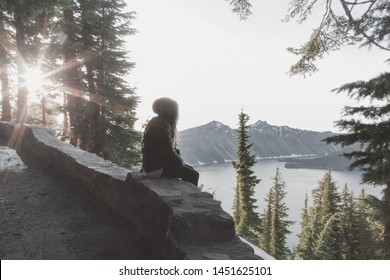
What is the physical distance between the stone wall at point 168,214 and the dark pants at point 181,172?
136 millimetres

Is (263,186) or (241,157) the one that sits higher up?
(241,157)

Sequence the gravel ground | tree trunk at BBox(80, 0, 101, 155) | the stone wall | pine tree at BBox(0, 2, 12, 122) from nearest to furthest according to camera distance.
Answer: the stone wall → the gravel ground → pine tree at BBox(0, 2, 12, 122) → tree trunk at BBox(80, 0, 101, 155)

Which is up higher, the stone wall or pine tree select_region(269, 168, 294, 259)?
→ the stone wall

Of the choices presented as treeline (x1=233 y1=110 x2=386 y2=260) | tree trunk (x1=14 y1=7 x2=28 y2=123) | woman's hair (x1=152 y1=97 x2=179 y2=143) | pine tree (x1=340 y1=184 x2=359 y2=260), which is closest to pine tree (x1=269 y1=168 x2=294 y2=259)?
treeline (x1=233 y1=110 x2=386 y2=260)

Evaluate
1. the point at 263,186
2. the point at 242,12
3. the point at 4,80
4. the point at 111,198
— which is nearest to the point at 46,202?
the point at 111,198

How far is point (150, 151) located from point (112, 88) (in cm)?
1516

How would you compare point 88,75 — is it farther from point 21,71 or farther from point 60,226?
point 60,226

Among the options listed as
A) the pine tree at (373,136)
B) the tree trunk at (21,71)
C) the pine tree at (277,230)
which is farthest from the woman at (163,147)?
the pine tree at (277,230)

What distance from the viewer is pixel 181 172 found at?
4328mm

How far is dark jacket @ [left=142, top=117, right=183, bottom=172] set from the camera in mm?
4062

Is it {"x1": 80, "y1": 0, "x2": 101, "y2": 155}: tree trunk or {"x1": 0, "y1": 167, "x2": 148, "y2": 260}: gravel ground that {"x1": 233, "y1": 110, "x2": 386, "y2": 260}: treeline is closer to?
{"x1": 80, "y1": 0, "x2": 101, "y2": 155}: tree trunk
